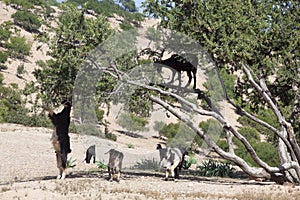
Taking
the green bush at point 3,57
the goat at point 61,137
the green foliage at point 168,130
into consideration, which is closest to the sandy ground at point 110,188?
the goat at point 61,137

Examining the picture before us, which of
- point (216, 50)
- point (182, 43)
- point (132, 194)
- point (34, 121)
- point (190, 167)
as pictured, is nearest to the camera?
point (132, 194)

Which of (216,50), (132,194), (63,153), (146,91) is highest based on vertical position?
(216,50)

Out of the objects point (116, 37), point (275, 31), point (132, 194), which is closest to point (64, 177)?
point (132, 194)

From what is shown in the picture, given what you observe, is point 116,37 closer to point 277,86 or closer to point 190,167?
point 277,86

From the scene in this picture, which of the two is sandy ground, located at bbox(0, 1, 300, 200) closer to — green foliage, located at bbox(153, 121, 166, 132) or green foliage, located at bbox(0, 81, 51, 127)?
green foliage, located at bbox(0, 81, 51, 127)

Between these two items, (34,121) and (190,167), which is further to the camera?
(34,121)

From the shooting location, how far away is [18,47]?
186 feet

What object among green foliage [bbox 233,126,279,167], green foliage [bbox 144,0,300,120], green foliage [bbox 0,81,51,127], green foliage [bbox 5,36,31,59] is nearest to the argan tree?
green foliage [bbox 144,0,300,120]

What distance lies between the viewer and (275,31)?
585 inches

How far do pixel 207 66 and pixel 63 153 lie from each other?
5323 mm

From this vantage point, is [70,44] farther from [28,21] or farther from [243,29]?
[28,21]

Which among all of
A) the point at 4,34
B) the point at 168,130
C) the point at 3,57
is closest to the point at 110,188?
the point at 168,130

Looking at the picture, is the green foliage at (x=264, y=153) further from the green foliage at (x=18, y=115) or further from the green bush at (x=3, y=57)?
the green bush at (x=3, y=57)

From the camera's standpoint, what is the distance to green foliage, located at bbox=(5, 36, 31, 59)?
186ft
